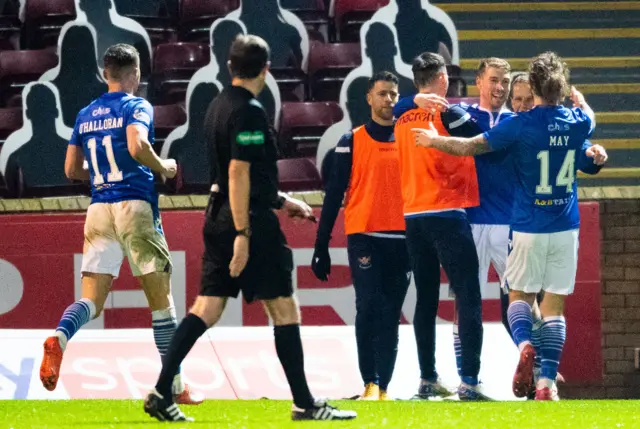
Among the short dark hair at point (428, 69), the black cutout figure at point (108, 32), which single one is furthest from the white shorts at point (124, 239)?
the black cutout figure at point (108, 32)

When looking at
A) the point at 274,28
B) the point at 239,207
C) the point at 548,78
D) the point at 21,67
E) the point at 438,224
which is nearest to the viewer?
the point at 239,207

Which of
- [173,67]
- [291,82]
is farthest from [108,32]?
[291,82]

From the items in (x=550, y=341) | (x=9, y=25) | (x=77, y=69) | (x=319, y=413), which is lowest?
(x=550, y=341)

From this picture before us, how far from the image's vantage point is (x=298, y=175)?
9.72 meters

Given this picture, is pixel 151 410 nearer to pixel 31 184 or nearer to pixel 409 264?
pixel 409 264

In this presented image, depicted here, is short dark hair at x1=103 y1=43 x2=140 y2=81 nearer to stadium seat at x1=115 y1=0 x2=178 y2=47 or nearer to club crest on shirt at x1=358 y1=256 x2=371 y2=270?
club crest on shirt at x1=358 y1=256 x2=371 y2=270

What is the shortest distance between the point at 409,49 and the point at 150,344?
3.82 meters

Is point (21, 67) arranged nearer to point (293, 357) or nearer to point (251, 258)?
point (251, 258)

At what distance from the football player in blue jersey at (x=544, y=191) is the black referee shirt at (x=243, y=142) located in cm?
145

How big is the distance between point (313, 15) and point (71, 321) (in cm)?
594

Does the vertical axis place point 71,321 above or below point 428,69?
below

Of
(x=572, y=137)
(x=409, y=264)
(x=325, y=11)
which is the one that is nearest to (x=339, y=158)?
(x=409, y=264)

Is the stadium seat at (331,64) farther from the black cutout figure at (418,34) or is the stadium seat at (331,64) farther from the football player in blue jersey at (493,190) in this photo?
the football player in blue jersey at (493,190)

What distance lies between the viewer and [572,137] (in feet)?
20.4
